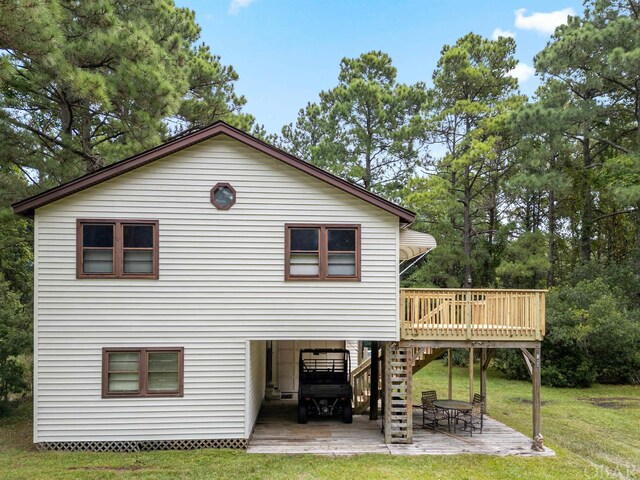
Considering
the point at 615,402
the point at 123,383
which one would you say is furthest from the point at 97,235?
the point at 615,402

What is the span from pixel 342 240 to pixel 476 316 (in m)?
3.62

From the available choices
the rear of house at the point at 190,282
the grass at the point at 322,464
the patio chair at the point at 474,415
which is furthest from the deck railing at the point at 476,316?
the grass at the point at 322,464

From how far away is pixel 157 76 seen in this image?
12430mm

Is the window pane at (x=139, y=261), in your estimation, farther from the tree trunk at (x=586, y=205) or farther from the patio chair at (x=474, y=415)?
the tree trunk at (x=586, y=205)

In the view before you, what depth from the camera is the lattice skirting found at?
378 inches

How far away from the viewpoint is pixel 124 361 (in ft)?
32.5

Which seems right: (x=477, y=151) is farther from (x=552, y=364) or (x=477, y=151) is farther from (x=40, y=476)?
(x=40, y=476)

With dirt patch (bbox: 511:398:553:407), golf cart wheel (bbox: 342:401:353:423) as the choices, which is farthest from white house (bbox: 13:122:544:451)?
dirt patch (bbox: 511:398:553:407)

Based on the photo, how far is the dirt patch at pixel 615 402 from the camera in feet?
50.8

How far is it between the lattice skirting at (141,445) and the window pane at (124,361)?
1571 mm

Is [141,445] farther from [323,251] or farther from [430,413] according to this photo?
[430,413]

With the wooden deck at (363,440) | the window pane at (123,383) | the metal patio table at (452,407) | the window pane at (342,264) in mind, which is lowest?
the wooden deck at (363,440)

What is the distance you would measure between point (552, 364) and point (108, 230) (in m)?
18.9

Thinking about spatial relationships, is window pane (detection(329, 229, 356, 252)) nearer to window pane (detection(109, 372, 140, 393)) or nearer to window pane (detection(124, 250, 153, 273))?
window pane (detection(124, 250, 153, 273))
